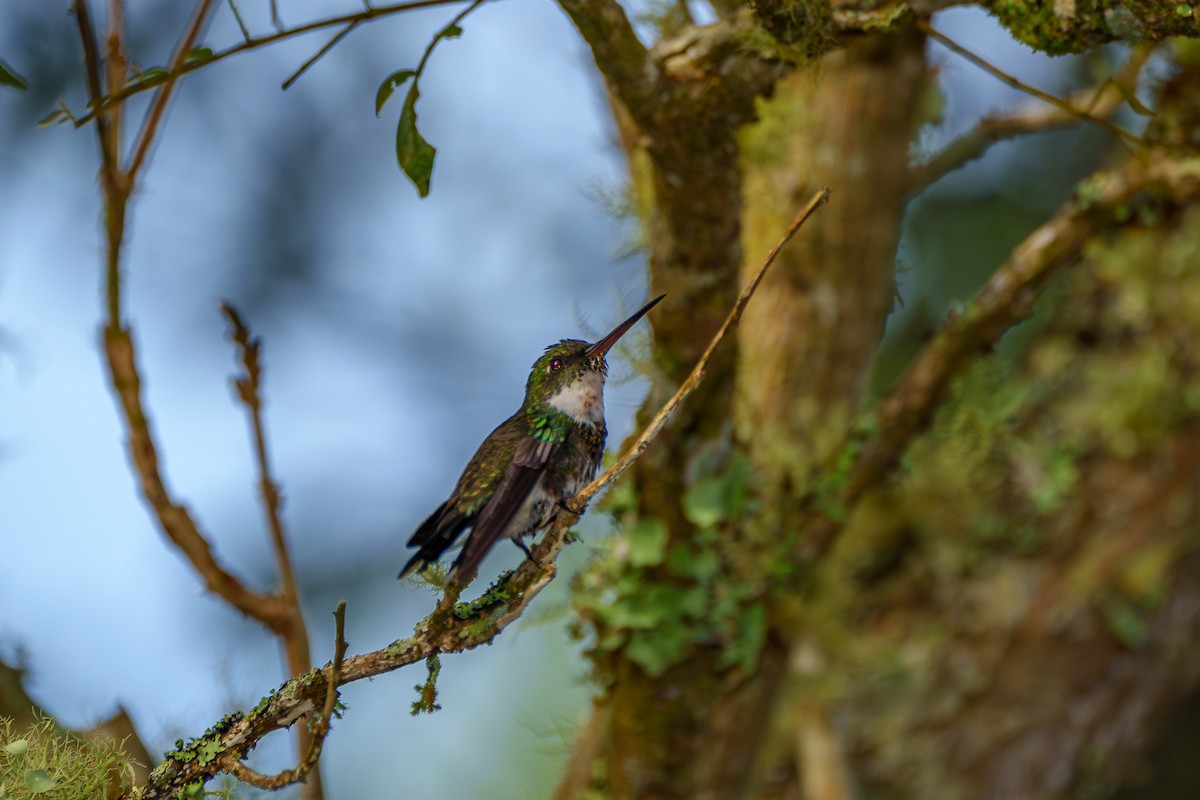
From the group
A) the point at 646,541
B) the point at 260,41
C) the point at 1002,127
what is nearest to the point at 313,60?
the point at 260,41

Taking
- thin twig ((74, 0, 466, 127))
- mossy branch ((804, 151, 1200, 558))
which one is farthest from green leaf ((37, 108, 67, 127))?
mossy branch ((804, 151, 1200, 558))

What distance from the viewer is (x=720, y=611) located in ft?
7.34

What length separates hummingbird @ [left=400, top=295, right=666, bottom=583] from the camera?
113 centimetres

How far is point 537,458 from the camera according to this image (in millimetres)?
1208

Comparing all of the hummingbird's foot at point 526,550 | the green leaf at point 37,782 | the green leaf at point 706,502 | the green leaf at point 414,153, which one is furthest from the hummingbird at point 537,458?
the green leaf at point 706,502

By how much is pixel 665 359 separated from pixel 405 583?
0.94m

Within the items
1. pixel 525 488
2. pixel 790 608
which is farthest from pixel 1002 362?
pixel 525 488

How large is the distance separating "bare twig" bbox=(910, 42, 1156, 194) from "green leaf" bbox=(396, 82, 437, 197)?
5.74 ft

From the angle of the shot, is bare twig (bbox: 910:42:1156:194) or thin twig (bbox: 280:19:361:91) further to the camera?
bare twig (bbox: 910:42:1156:194)

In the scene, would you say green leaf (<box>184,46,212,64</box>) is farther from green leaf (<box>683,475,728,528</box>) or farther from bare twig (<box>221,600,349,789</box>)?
green leaf (<box>683,475,728,528</box>)

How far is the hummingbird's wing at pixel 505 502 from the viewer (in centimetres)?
106

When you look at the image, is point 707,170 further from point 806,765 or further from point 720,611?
point 806,765

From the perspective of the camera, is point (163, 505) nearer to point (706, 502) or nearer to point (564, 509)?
point (564, 509)

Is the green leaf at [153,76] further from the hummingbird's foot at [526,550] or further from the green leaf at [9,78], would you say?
the hummingbird's foot at [526,550]
